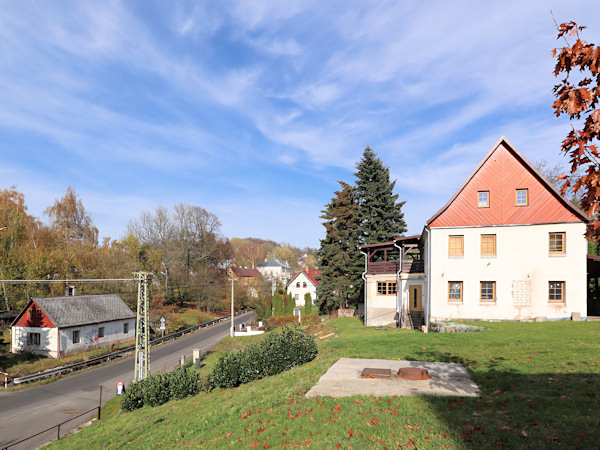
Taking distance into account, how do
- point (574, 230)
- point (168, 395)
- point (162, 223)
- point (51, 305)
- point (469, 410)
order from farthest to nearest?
1. point (162, 223)
2. point (51, 305)
3. point (574, 230)
4. point (168, 395)
5. point (469, 410)

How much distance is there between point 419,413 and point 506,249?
1822cm

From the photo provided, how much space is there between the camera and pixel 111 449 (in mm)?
10391

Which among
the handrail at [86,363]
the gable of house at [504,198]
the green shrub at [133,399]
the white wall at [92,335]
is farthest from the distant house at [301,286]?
the green shrub at [133,399]

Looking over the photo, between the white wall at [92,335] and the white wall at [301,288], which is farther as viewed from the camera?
the white wall at [301,288]

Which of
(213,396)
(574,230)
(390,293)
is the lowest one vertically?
(213,396)

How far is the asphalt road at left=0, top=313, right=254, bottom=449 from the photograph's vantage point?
1697cm

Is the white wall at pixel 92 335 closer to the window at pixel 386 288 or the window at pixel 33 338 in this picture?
the window at pixel 33 338

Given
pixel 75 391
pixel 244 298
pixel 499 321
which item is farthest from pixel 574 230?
pixel 244 298

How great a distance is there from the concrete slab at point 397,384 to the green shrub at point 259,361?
3107mm

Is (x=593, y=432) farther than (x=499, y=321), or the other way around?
(x=499, y=321)

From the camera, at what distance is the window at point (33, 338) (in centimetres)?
3241

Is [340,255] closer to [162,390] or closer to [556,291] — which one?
[556,291]

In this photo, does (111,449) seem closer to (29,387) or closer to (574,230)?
(29,387)

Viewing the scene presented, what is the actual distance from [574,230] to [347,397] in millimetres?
20029
